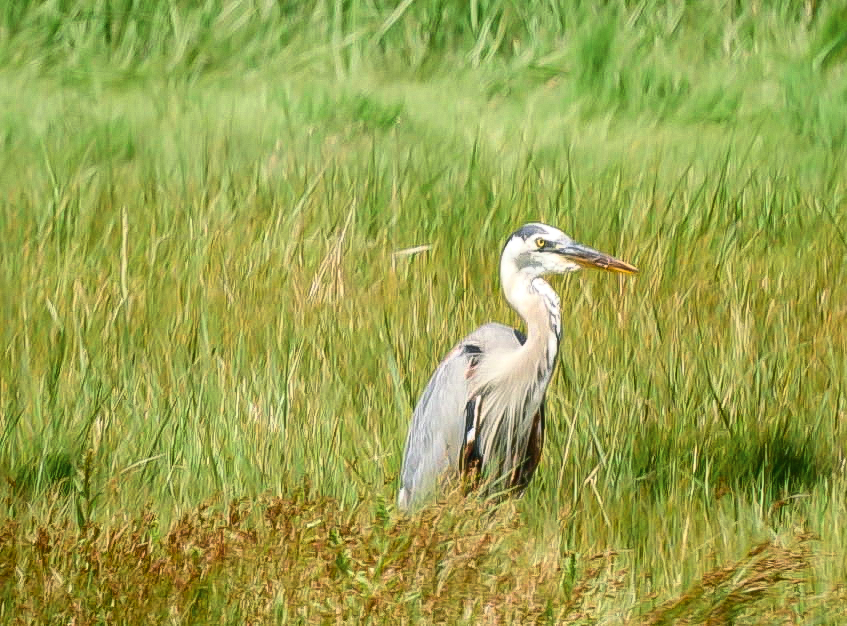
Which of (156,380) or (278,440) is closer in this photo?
(278,440)

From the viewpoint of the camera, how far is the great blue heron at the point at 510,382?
3301 millimetres

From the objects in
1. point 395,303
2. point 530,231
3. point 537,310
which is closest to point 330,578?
point 537,310

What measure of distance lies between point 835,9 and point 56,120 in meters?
3.51

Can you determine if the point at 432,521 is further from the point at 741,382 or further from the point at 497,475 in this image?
the point at 741,382

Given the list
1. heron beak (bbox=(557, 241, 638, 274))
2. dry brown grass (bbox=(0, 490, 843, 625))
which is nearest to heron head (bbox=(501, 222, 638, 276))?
heron beak (bbox=(557, 241, 638, 274))

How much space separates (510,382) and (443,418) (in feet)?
0.59

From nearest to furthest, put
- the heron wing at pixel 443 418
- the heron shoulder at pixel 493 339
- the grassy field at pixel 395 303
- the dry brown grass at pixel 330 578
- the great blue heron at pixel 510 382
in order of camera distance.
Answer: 1. the dry brown grass at pixel 330 578
2. the grassy field at pixel 395 303
3. the heron wing at pixel 443 418
4. the great blue heron at pixel 510 382
5. the heron shoulder at pixel 493 339

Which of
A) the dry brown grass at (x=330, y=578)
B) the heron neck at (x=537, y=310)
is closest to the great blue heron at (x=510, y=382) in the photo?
the heron neck at (x=537, y=310)

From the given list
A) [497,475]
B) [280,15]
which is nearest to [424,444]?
[497,475]

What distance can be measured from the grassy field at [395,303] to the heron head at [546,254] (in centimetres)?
31

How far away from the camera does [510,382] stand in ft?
10.9

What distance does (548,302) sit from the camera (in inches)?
131

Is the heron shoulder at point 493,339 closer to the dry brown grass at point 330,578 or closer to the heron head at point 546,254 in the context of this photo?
the heron head at point 546,254

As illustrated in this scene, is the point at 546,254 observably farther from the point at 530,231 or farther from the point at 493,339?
the point at 493,339
